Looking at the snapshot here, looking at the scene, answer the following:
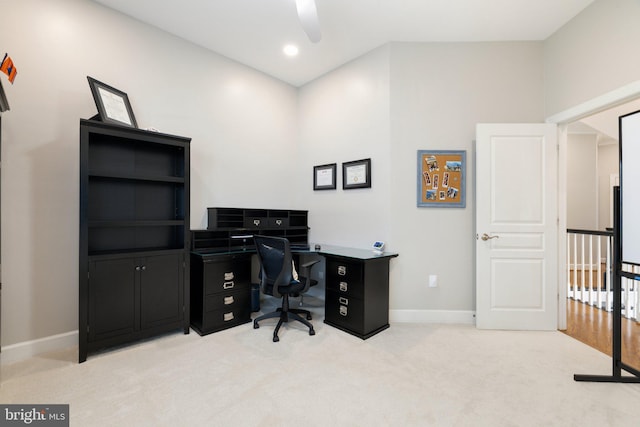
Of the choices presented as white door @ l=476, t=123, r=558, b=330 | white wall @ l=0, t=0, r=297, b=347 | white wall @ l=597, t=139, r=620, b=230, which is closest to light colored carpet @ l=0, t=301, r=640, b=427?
white door @ l=476, t=123, r=558, b=330

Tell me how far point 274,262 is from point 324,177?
160 centimetres

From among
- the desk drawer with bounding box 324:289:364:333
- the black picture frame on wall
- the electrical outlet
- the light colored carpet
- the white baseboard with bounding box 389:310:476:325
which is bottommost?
the light colored carpet

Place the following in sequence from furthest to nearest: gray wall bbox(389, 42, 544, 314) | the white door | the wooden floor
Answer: gray wall bbox(389, 42, 544, 314) < the white door < the wooden floor

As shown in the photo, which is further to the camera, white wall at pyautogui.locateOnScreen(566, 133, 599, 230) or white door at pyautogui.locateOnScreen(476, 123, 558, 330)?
white wall at pyautogui.locateOnScreen(566, 133, 599, 230)

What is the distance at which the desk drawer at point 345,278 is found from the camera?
2842 millimetres

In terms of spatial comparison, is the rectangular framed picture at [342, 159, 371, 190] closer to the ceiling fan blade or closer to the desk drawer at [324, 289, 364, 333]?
the desk drawer at [324, 289, 364, 333]

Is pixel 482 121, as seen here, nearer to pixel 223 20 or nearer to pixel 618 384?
pixel 618 384

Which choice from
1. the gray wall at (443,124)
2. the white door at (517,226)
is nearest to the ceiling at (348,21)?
the gray wall at (443,124)

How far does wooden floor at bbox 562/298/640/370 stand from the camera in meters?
2.50

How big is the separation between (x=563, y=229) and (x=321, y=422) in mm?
3067

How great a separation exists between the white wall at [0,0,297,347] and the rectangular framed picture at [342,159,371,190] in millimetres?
1719

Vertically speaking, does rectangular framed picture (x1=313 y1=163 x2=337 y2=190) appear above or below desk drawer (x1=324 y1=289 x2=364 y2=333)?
above

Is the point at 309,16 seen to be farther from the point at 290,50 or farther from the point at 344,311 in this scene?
the point at 344,311

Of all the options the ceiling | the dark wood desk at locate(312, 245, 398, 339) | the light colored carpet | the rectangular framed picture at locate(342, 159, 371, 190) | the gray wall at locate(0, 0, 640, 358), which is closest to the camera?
the light colored carpet
